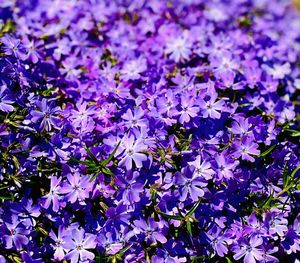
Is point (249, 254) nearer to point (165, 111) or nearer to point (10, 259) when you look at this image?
point (165, 111)

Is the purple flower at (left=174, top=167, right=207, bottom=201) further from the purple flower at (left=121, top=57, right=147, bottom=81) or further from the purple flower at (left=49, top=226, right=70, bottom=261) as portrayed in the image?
the purple flower at (left=121, top=57, right=147, bottom=81)

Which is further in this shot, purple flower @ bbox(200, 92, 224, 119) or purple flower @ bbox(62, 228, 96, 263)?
purple flower @ bbox(200, 92, 224, 119)

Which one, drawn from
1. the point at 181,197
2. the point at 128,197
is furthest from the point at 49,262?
the point at 181,197

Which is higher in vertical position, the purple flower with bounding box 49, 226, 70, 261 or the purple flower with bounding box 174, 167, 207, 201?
the purple flower with bounding box 174, 167, 207, 201

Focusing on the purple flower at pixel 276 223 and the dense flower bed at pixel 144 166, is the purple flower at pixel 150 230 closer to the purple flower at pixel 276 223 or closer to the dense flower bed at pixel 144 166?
the dense flower bed at pixel 144 166

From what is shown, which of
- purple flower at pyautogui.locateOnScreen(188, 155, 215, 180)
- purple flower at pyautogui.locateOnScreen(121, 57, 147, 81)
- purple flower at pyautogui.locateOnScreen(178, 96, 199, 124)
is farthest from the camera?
purple flower at pyautogui.locateOnScreen(121, 57, 147, 81)

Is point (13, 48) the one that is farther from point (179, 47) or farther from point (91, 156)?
point (179, 47)

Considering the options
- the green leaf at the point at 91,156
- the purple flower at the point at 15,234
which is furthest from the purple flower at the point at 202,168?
the purple flower at the point at 15,234

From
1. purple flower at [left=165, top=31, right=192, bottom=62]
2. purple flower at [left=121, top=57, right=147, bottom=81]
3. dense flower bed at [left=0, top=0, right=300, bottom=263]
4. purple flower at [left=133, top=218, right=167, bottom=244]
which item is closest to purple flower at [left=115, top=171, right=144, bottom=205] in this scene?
dense flower bed at [left=0, top=0, right=300, bottom=263]
